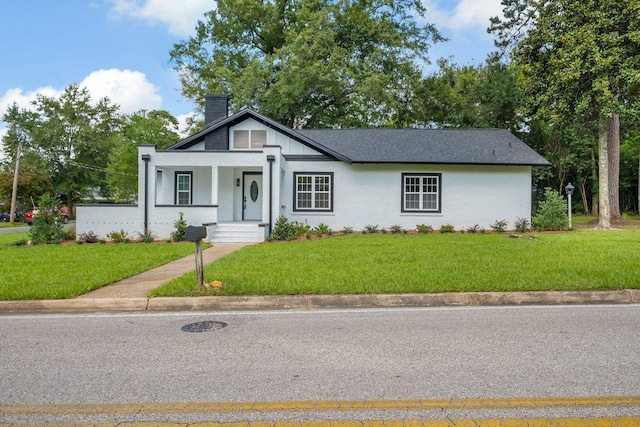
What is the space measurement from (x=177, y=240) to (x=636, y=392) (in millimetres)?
15056

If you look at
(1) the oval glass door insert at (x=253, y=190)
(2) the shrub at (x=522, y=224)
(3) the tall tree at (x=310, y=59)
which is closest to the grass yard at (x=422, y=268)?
(2) the shrub at (x=522, y=224)

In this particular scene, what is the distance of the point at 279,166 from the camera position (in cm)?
1747

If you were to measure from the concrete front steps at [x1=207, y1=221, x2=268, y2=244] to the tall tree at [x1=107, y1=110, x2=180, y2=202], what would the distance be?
1631 centimetres

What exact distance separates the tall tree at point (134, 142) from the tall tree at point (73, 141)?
21.8 m

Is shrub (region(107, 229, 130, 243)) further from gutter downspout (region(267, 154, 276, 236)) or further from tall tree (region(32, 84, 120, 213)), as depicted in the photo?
tall tree (region(32, 84, 120, 213))

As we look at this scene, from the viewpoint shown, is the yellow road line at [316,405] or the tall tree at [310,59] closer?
the yellow road line at [316,405]

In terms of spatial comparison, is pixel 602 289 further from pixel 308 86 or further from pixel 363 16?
pixel 363 16

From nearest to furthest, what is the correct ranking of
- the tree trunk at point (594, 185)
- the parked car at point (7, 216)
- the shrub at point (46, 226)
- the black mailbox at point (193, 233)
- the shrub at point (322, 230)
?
the black mailbox at point (193, 233) → the shrub at point (46, 226) → the shrub at point (322, 230) → the tree trunk at point (594, 185) → the parked car at point (7, 216)

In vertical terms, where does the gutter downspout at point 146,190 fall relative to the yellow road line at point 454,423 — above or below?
above

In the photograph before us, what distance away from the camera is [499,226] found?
64.6ft

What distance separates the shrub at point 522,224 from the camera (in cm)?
1933

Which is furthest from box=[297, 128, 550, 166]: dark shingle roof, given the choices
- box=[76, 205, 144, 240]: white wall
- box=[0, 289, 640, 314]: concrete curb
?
box=[0, 289, 640, 314]: concrete curb

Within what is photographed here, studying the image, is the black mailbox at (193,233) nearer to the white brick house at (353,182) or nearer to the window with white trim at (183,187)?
the white brick house at (353,182)

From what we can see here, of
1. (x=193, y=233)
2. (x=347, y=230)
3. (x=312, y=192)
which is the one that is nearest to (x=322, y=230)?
(x=347, y=230)
